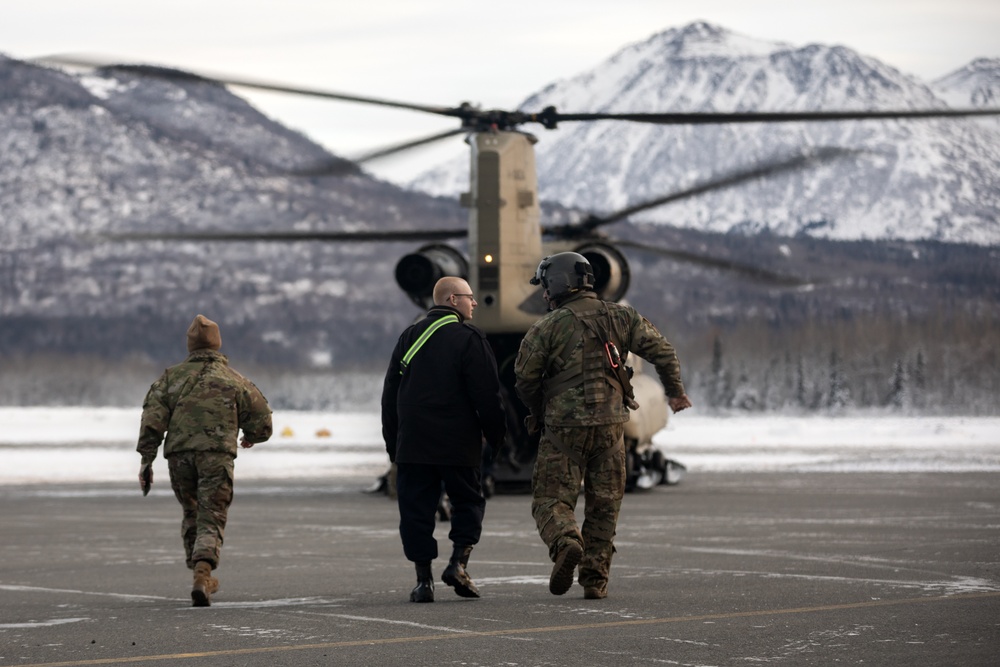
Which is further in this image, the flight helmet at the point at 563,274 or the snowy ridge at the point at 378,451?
the snowy ridge at the point at 378,451

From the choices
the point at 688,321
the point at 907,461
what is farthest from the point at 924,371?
the point at 907,461

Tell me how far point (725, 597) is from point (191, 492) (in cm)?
360

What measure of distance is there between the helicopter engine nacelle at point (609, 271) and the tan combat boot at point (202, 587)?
41.8 ft

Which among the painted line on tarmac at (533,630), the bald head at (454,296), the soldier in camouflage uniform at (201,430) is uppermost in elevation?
the bald head at (454,296)

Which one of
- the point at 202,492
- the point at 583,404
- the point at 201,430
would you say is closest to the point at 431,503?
the point at 583,404

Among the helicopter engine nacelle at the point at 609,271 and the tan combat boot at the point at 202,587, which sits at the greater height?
the helicopter engine nacelle at the point at 609,271

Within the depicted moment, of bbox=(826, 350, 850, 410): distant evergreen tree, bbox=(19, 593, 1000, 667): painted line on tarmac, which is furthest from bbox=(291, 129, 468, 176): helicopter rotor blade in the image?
bbox=(826, 350, 850, 410): distant evergreen tree

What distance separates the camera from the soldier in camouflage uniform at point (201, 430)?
11281 millimetres

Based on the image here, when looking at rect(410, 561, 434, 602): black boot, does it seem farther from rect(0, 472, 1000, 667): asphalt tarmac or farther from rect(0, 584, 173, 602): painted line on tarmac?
rect(0, 584, 173, 602): painted line on tarmac

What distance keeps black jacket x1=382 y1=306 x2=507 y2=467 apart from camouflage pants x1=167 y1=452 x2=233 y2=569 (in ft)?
4.12

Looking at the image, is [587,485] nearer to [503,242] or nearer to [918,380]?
[503,242]

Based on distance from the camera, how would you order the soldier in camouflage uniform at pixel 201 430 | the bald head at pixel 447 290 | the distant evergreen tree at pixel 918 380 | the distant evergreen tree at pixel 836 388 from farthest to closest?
1. the distant evergreen tree at pixel 836 388
2. the distant evergreen tree at pixel 918 380
3. the soldier in camouflage uniform at pixel 201 430
4. the bald head at pixel 447 290

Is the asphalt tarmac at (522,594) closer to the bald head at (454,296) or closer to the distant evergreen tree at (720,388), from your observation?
the bald head at (454,296)

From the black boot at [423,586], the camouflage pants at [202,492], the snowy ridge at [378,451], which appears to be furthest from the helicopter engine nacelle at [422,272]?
the black boot at [423,586]
